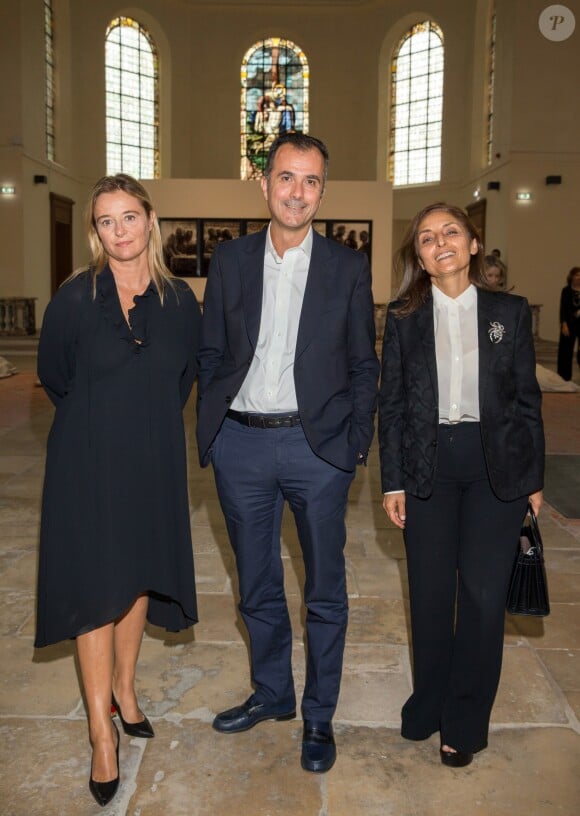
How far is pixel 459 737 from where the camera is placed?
265 cm

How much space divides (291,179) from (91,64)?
2451cm

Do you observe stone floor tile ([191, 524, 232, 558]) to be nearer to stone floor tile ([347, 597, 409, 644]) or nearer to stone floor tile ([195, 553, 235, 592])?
stone floor tile ([195, 553, 235, 592])

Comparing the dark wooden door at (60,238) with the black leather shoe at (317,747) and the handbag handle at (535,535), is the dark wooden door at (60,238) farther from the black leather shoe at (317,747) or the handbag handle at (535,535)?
the handbag handle at (535,535)

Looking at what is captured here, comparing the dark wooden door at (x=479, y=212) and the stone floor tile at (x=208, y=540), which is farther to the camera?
the dark wooden door at (x=479, y=212)

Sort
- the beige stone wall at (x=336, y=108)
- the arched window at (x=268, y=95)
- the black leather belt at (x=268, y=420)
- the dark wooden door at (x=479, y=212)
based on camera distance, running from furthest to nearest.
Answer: the arched window at (x=268, y=95)
the dark wooden door at (x=479, y=212)
the beige stone wall at (x=336, y=108)
the black leather belt at (x=268, y=420)

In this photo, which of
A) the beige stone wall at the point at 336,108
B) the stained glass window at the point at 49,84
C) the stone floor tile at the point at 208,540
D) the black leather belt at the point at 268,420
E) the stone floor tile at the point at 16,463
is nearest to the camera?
the black leather belt at the point at 268,420

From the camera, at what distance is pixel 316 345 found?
2.64 metres

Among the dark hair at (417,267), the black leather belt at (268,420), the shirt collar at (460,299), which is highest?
the dark hair at (417,267)

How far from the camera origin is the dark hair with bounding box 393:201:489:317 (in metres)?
2.59

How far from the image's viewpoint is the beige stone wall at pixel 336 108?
19.8m

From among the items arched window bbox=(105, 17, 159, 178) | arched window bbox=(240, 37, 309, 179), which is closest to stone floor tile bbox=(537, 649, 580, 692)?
arched window bbox=(105, 17, 159, 178)

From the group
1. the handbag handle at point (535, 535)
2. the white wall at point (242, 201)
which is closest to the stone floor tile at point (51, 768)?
the handbag handle at point (535, 535)

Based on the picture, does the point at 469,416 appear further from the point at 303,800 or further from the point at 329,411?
the point at 303,800

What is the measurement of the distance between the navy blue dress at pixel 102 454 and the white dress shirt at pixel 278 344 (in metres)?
0.25
